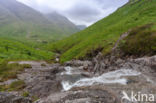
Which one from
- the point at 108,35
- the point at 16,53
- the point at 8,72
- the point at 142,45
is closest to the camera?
the point at 142,45

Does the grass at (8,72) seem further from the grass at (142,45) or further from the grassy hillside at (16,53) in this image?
the grass at (142,45)

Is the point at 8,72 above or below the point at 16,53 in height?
below

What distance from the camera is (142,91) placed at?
11.9 m

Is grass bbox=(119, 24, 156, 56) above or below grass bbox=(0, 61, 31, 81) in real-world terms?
above

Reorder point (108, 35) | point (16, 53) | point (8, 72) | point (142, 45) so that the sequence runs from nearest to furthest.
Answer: point (142, 45) → point (8, 72) → point (16, 53) → point (108, 35)

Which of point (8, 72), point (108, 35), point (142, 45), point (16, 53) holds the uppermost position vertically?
point (108, 35)

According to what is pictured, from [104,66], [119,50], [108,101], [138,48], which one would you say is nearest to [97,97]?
[108,101]

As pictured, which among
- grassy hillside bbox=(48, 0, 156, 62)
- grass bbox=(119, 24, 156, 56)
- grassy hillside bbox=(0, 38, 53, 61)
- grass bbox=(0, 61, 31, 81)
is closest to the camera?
grass bbox=(119, 24, 156, 56)

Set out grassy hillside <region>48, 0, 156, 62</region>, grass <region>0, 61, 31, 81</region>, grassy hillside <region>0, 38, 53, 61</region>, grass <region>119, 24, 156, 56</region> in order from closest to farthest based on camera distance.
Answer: grass <region>119, 24, 156, 56</region>
grass <region>0, 61, 31, 81</region>
grassy hillside <region>0, 38, 53, 61</region>
grassy hillside <region>48, 0, 156, 62</region>

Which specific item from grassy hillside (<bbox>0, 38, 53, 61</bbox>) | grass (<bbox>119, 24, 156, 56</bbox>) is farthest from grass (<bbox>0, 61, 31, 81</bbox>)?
grass (<bbox>119, 24, 156, 56</bbox>)

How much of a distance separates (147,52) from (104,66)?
11.9 m

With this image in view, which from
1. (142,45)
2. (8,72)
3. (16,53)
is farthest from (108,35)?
(8,72)

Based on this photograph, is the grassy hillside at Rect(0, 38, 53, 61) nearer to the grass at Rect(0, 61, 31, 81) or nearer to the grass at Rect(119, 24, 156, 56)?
the grass at Rect(0, 61, 31, 81)

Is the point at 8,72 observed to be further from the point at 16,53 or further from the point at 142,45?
the point at 142,45
